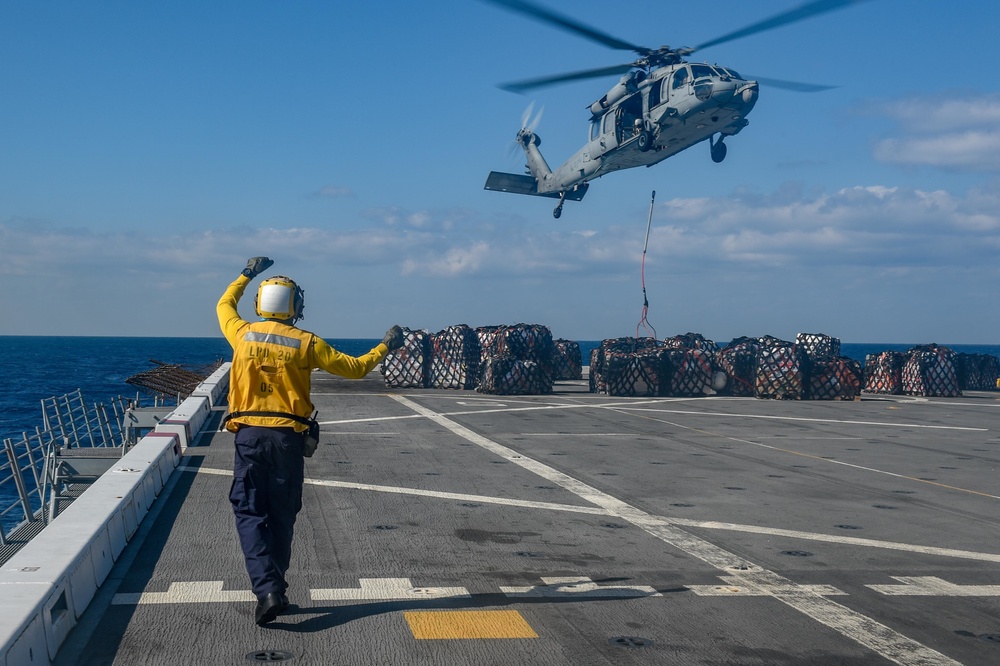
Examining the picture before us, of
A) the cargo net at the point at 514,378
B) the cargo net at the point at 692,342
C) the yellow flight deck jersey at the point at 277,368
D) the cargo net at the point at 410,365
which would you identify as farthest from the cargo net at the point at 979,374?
the yellow flight deck jersey at the point at 277,368

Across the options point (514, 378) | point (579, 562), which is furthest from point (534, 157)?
point (579, 562)

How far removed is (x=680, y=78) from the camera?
1089 inches

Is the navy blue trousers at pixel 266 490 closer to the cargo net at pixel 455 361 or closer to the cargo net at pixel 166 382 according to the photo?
the cargo net at pixel 166 382

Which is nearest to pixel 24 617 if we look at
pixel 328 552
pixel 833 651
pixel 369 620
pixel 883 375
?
pixel 369 620

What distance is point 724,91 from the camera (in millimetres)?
26688

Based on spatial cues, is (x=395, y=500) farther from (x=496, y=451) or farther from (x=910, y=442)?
(x=910, y=442)

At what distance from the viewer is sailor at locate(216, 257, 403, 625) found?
5.95 meters

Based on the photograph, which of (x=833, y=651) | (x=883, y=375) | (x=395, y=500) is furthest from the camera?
(x=883, y=375)

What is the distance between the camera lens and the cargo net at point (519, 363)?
2852 cm

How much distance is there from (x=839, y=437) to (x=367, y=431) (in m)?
9.18

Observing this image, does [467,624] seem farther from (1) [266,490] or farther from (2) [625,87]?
(2) [625,87]

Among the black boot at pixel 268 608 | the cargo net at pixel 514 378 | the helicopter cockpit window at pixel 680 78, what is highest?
the helicopter cockpit window at pixel 680 78

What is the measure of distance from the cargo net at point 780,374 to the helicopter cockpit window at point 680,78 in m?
8.85

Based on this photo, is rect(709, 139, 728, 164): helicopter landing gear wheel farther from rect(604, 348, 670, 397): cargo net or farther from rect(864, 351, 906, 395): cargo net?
rect(864, 351, 906, 395): cargo net
